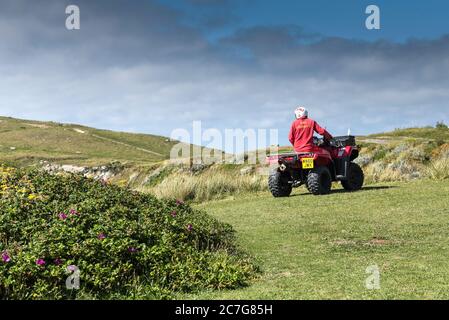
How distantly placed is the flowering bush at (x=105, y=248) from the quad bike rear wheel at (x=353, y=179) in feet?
25.9

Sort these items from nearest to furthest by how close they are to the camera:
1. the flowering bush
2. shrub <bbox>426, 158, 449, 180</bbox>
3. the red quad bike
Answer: the flowering bush → the red quad bike → shrub <bbox>426, 158, 449, 180</bbox>

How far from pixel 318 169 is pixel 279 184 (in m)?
1.27

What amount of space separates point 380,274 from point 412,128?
3702 cm

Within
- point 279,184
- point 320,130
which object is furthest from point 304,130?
point 279,184

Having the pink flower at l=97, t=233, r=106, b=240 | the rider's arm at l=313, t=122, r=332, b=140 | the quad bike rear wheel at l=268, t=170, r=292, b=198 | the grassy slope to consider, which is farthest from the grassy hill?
the pink flower at l=97, t=233, r=106, b=240

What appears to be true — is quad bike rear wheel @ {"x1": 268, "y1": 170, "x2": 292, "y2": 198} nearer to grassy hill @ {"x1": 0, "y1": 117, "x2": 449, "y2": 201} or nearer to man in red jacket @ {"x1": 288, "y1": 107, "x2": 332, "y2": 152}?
man in red jacket @ {"x1": 288, "y1": 107, "x2": 332, "y2": 152}

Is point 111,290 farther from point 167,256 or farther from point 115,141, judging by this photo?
point 115,141

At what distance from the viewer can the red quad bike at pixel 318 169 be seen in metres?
17.4

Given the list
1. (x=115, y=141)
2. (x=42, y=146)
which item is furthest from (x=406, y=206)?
(x=115, y=141)

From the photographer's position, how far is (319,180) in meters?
17.3

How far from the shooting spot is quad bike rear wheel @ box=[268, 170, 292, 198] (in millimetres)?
17794

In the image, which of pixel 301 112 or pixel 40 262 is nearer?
pixel 40 262

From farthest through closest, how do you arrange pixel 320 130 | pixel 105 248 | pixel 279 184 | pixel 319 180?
pixel 279 184 < pixel 320 130 < pixel 319 180 < pixel 105 248

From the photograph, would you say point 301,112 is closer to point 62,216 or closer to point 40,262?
point 62,216
